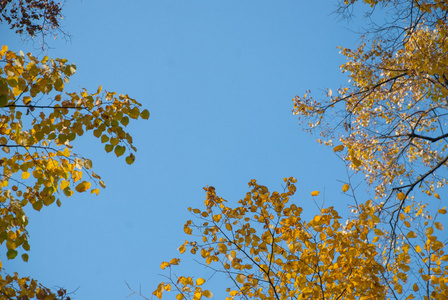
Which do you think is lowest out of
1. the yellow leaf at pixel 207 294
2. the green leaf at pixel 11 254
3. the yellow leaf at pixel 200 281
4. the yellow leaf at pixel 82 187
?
the green leaf at pixel 11 254

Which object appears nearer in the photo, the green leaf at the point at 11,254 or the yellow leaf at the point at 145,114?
the green leaf at the point at 11,254

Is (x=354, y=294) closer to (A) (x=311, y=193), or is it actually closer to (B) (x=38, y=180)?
(A) (x=311, y=193)

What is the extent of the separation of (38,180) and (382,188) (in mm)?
6403

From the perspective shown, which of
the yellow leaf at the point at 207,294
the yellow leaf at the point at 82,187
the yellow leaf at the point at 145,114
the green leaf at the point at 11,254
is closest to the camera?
the green leaf at the point at 11,254

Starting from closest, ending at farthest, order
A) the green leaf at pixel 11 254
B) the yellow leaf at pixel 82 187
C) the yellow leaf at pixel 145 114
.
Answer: the green leaf at pixel 11 254 → the yellow leaf at pixel 82 187 → the yellow leaf at pixel 145 114

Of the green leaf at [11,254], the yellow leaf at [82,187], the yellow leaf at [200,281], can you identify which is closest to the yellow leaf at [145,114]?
the yellow leaf at [82,187]

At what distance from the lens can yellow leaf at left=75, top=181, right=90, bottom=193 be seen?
2575mm

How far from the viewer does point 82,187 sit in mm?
2590

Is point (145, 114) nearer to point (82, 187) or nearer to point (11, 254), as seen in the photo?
point (82, 187)

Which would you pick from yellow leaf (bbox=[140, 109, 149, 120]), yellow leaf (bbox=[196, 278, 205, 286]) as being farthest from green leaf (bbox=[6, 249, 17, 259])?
yellow leaf (bbox=[196, 278, 205, 286])

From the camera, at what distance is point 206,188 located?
11.0 feet

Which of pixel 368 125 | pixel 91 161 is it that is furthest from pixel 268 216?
pixel 368 125

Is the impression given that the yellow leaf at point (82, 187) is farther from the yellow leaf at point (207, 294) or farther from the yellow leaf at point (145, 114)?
the yellow leaf at point (207, 294)

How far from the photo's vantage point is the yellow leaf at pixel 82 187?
257 centimetres
